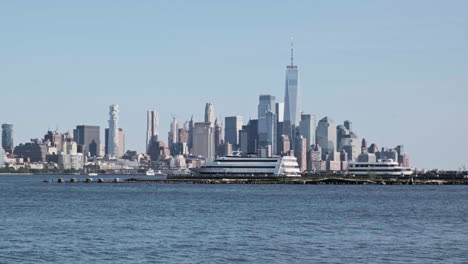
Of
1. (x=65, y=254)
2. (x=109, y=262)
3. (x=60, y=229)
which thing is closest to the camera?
(x=109, y=262)

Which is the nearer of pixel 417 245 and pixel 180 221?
pixel 417 245

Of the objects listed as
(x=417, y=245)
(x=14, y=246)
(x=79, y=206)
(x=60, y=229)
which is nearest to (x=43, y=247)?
(x=14, y=246)

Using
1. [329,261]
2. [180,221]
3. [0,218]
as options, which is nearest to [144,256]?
[329,261]

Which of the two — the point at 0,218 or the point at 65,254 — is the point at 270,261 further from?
Answer: the point at 0,218

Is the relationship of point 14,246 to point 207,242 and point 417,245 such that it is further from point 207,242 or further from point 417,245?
point 417,245

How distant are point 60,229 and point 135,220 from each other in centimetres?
1235

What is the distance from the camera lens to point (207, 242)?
216 ft

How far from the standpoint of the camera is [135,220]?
285ft

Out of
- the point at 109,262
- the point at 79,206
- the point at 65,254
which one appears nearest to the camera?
the point at 109,262

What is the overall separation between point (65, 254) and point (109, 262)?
5065mm

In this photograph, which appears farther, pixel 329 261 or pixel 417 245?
pixel 417 245

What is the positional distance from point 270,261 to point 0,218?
138ft

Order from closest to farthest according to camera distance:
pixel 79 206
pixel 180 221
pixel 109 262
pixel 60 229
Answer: pixel 109 262 → pixel 60 229 → pixel 180 221 → pixel 79 206

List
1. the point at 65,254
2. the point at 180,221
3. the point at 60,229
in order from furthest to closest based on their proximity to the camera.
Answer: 1. the point at 180,221
2. the point at 60,229
3. the point at 65,254
